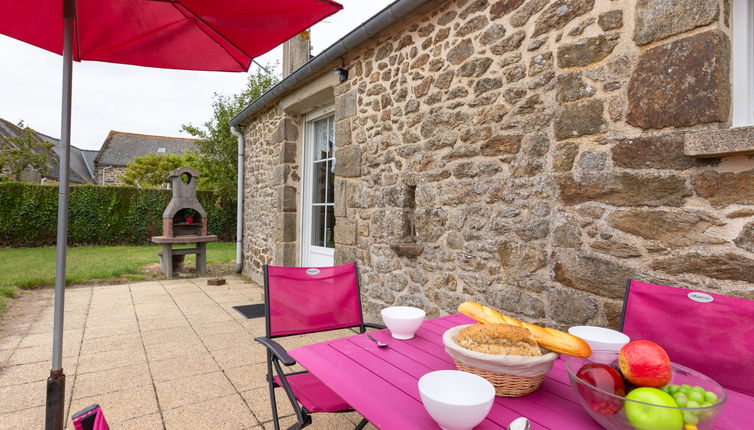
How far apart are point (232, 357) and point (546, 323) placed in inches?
92.5

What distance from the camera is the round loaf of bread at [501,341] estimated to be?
3.19 ft

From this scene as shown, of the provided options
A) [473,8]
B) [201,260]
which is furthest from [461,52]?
[201,260]

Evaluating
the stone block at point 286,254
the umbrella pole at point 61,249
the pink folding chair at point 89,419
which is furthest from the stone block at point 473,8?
the stone block at point 286,254

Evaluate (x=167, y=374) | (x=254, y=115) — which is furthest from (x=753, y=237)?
(x=254, y=115)

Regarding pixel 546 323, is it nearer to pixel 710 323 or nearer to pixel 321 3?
pixel 710 323

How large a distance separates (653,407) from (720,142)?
1273 millimetres

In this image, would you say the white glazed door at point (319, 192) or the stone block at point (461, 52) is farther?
the white glazed door at point (319, 192)

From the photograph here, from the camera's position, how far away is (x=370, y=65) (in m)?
3.73

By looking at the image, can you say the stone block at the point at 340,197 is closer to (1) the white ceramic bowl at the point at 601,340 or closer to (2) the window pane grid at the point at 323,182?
(2) the window pane grid at the point at 323,182

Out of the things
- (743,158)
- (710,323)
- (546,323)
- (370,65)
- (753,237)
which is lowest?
(546,323)

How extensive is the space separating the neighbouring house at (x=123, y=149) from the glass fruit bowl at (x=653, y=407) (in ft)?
87.0

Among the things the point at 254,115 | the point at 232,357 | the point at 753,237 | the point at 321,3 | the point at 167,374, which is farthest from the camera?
the point at 254,115

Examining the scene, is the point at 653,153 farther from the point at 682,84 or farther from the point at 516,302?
the point at 516,302

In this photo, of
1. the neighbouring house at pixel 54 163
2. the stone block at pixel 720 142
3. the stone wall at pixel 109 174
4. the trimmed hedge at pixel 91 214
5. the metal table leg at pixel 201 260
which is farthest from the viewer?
the stone wall at pixel 109 174
